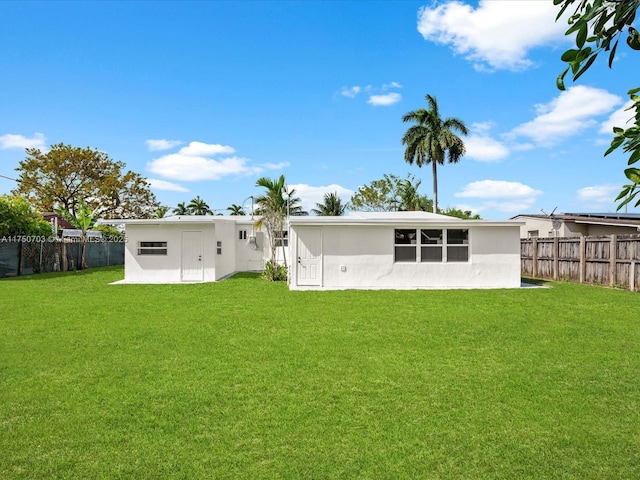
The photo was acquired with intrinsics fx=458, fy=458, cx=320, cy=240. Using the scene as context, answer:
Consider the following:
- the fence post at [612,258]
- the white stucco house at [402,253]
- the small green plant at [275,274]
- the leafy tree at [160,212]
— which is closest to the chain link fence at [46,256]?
the leafy tree at [160,212]

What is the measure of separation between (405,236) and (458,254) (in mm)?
2031

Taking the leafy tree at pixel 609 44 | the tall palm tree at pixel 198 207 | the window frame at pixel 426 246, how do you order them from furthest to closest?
the tall palm tree at pixel 198 207 < the window frame at pixel 426 246 < the leafy tree at pixel 609 44

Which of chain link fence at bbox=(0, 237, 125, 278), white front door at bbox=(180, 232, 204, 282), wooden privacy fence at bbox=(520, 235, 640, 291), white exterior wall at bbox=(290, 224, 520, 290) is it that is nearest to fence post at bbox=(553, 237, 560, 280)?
wooden privacy fence at bbox=(520, 235, 640, 291)

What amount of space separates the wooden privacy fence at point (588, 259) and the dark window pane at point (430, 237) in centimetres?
574

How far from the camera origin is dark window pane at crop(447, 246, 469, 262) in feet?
54.1

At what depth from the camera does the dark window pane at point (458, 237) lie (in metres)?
16.5

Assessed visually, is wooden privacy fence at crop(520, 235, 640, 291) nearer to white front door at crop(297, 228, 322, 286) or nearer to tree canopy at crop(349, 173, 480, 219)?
white front door at crop(297, 228, 322, 286)

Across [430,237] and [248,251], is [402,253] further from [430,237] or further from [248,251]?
[248,251]

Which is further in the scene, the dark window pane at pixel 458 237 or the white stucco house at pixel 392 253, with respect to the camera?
the dark window pane at pixel 458 237

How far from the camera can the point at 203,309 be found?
11.5 m

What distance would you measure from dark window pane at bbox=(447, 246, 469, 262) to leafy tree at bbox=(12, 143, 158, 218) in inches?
1187

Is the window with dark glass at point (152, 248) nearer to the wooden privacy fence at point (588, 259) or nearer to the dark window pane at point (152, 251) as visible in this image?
the dark window pane at point (152, 251)

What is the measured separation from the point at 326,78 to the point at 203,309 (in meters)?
11.8

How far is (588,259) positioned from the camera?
17.2 meters
